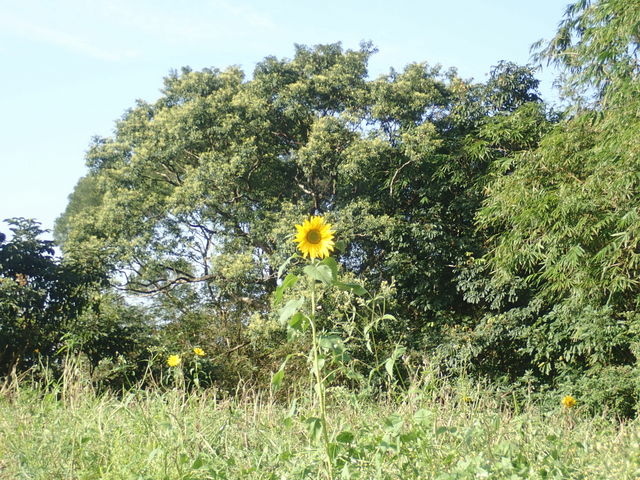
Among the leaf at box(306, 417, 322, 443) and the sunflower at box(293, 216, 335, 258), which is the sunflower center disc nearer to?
the sunflower at box(293, 216, 335, 258)

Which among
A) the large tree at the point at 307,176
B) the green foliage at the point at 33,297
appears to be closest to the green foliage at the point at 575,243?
the large tree at the point at 307,176

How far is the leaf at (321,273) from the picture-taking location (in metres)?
1.83

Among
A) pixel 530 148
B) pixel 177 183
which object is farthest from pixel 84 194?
pixel 530 148

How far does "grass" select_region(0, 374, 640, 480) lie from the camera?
2070 mm

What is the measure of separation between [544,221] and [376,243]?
2.73 meters

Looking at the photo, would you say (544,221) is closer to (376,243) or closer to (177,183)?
(376,243)

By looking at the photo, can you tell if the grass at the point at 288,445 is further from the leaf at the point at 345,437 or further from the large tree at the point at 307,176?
the large tree at the point at 307,176

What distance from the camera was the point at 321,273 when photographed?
6.08 ft

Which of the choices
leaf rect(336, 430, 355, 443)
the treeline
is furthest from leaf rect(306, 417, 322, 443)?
the treeline

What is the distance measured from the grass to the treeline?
16.5 feet

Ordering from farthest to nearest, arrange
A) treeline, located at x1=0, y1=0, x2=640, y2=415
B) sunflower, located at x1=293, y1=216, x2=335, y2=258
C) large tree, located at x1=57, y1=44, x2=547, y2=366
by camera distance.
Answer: large tree, located at x1=57, y1=44, x2=547, y2=366
treeline, located at x1=0, y1=0, x2=640, y2=415
sunflower, located at x1=293, y1=216, x2=335, y2=258

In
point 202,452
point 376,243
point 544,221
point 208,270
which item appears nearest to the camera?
point 202,452

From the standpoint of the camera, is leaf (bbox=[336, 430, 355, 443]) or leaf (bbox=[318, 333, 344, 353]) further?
leaf (bbox=[336, 430, 355, 443])

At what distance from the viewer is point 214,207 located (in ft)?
34.1
